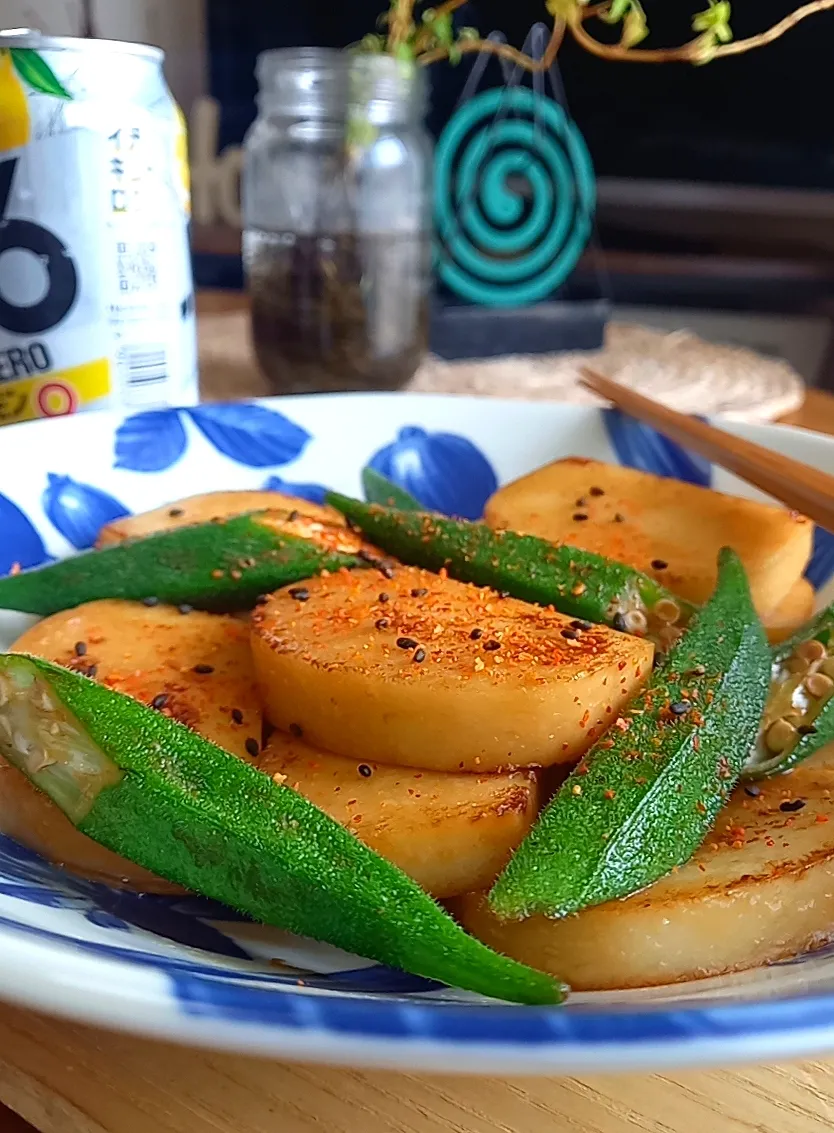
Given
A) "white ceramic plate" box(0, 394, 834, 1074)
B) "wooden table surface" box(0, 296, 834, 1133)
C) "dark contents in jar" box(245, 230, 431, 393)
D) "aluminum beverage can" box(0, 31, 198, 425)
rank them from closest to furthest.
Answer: "white ceramic plate" box(0, 394, 834, 1074), "wooden table surface" box(0, 296, 834, 1133), "aluminum beverage can" box(0, 31, 198, 425), "dark contents in jar" box(245, 230, 431, 393)

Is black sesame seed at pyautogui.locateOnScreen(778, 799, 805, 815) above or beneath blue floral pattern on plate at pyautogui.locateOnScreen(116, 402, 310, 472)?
beneath

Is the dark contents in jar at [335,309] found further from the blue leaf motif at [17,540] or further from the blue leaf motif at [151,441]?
the blue leaf motif at [17,540]

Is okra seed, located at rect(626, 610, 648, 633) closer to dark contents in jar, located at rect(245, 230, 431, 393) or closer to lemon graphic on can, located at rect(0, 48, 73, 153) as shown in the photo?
lemon graphic on can, located at rect(0, 48, 73, 153)

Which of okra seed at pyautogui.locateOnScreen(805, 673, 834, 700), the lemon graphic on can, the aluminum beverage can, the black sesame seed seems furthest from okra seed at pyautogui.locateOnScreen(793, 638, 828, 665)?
the lemon graphic on can

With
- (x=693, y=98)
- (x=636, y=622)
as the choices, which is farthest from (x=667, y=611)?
(x=693, y=98)

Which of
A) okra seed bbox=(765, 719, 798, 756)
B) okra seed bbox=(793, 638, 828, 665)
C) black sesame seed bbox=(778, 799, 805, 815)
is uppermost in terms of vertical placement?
okra seed bbox=(793, 638, 828, 665)

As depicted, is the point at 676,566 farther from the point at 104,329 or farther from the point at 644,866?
the point at 104,329

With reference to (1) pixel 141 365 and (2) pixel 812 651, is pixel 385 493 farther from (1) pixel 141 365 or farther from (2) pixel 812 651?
(2) pixel 812 651
